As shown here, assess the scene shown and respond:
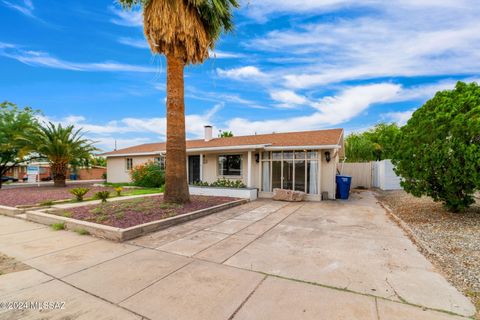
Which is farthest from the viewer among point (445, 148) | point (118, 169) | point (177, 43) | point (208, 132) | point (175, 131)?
point (118, 169)

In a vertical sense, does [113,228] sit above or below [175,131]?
below

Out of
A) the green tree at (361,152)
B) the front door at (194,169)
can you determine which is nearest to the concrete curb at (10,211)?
the front door at (194,169)

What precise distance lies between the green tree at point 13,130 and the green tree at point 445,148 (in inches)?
830

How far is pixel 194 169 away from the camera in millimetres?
14992

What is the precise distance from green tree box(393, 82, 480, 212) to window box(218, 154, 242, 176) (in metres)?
7.90

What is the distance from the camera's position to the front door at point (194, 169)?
48.6 ft

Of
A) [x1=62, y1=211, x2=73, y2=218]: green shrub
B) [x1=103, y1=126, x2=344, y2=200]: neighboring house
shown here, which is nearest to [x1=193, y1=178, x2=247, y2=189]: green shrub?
[x1=103, y1=126, x2=344, y2=200]: neighboring house

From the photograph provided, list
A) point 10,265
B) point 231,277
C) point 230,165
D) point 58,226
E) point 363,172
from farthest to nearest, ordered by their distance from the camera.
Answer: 1. point 363,172
2. point 230,165
3. point 58,226
4. point 10,265
5. point 231,277

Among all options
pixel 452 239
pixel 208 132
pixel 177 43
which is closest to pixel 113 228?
pixel 177 43

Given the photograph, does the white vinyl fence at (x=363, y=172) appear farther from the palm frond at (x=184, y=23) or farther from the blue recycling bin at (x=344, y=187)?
the palm frond at (x=184, y=23)

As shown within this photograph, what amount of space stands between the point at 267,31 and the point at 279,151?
6120 millimetres

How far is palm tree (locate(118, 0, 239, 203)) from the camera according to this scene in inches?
292

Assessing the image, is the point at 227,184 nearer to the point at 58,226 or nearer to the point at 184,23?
the point at 58,226

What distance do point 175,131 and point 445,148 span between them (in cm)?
866
